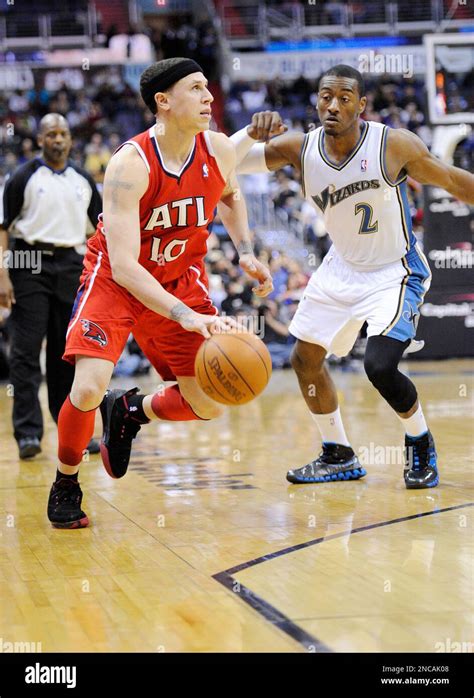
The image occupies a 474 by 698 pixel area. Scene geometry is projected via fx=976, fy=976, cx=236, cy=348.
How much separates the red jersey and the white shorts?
0.96 metres

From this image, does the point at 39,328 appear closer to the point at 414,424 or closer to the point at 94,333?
the point at 94,333

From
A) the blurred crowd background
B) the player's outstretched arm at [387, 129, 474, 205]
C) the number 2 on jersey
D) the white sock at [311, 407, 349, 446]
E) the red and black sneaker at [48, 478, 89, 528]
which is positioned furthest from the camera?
the blurred crowd background

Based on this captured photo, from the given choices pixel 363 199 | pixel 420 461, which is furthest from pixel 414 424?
A: pixel 363 199

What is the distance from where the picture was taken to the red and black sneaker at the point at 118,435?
16.8ft

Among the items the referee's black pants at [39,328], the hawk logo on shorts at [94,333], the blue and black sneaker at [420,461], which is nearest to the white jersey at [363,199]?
the blue and black sneaker at [420,461]

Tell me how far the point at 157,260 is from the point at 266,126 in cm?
109

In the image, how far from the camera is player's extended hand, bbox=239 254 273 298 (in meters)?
4.69

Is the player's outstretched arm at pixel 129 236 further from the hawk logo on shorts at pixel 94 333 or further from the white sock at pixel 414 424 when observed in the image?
the white sock at pixel 414 424

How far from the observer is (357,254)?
17.7 feet

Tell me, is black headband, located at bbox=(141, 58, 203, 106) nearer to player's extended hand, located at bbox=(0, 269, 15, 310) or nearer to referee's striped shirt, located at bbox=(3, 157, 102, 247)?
player's extended hand, located at bbox=(0, 269, 15, 310)

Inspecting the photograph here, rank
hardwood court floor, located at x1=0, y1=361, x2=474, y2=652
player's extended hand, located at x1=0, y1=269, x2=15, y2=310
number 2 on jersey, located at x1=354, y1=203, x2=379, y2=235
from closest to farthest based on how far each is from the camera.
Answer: hardwood court floor, located at x1=0, y1=361, x2=474, y2=652
number 2 on jersey, located at x1=354, y1=203, x2=379, y2=235
player's extended hand, located at x1=0, y1=269, x2=15, y2=310

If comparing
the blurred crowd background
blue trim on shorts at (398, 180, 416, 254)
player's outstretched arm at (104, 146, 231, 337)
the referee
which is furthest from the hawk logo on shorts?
the blurred crowd background

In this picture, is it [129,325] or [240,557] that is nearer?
[240,557]

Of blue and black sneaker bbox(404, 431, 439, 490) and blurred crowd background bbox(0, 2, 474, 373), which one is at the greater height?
blurred crowd background bbox(0, 2, 474, 373)
